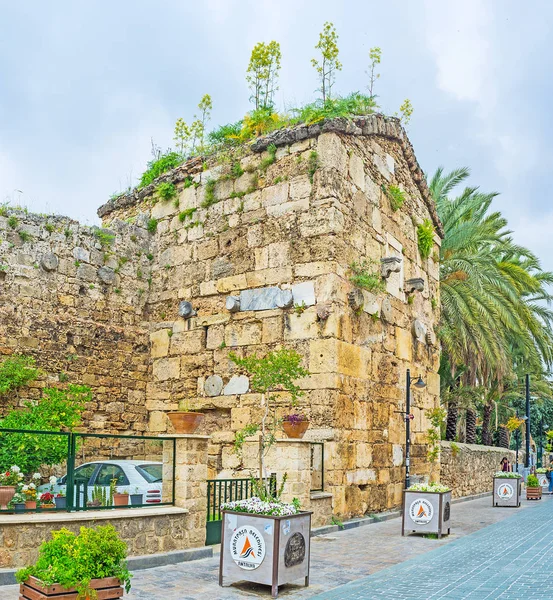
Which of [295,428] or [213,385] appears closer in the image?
[295,428]

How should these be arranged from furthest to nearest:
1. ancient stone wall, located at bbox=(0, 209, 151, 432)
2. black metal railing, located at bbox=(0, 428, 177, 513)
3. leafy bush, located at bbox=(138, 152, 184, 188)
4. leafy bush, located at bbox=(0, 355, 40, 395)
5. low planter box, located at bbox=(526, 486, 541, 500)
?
1. low planter box, located at bbox=(526, 486, 541, 500)
2. leafy bush, located at bbox=(138, 152, 184, 188)
3. ancient stone wall, located at bbox=(0, 209, 151, 432)
4. leafy bush, located at bbox=(0, 355, 40, 395)
5. black metal railing, located at bbox=(0, 428, 177, 513)

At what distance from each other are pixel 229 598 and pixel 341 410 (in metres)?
5.17

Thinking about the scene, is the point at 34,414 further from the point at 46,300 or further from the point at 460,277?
the point at 460,277

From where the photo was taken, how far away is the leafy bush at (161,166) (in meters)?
15.1

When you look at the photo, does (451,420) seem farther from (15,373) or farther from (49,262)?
(15,373)

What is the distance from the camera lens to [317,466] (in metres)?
11.5

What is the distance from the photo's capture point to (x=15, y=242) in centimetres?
1220

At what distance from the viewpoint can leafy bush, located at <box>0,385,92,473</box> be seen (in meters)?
8.48

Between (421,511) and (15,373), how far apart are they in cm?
684

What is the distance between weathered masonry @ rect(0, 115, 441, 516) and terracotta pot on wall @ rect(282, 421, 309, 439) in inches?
29.1

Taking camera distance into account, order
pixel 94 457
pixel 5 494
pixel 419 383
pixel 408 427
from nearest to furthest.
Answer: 1. pixel 5 494
2. pixel 94 457
3. pixel 408 427
4. pixel 419 383

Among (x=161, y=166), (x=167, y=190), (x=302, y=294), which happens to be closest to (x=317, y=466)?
(x=302, y=294)

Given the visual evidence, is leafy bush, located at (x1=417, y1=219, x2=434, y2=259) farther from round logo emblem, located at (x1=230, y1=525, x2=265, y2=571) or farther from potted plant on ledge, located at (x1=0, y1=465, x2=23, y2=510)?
potted plant on ledge, located at (x1=0, y1=465, x2=23, y2=510)

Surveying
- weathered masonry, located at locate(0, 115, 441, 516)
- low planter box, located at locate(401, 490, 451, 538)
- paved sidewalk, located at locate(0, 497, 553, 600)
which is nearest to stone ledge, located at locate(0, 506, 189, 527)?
paved sidewalk, located at locate(0, 497, 553, 600)
